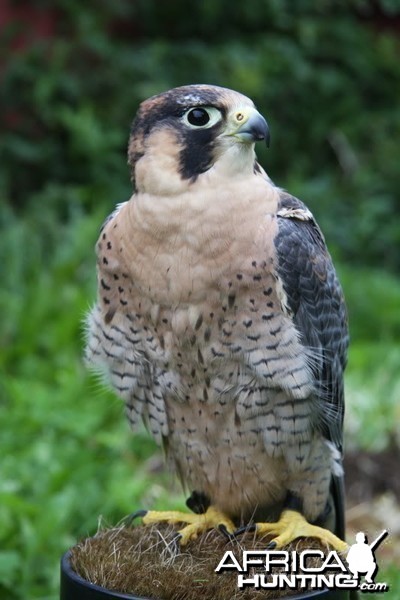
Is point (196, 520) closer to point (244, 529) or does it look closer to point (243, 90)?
point (244, 529)

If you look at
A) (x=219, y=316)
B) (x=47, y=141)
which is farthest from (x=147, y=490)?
(x=47, y=141)

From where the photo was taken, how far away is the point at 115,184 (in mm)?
6461

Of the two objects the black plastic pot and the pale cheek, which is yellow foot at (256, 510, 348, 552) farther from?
the pale cheek

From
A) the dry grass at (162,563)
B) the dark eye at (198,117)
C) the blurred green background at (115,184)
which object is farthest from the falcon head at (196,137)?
the blurred green background at (115,184)

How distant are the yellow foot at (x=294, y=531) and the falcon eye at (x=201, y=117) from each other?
994 mm

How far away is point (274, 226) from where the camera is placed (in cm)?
232

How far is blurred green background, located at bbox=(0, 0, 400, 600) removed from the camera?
12.7 feet

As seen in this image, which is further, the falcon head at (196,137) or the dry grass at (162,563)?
the falcon head at (196,137)

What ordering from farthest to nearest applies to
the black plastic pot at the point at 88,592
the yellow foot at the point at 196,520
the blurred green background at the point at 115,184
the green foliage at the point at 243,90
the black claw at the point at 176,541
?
the green foliage at the point at 243,90, the blurred green background at the point at 115,184, the yellow foot at the point at 196,520, the black claw at the point at 176,541, the black plastic pot at the point at 88,592

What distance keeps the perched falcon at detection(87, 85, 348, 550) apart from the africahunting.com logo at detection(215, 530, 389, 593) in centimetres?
18

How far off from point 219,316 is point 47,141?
4.55 metres

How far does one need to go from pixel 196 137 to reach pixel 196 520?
1.00m

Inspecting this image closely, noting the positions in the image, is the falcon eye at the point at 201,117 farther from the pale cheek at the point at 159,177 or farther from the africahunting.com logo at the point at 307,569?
the africahunting.com logo at the point at 307,569

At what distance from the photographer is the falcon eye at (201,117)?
224 centimetres
